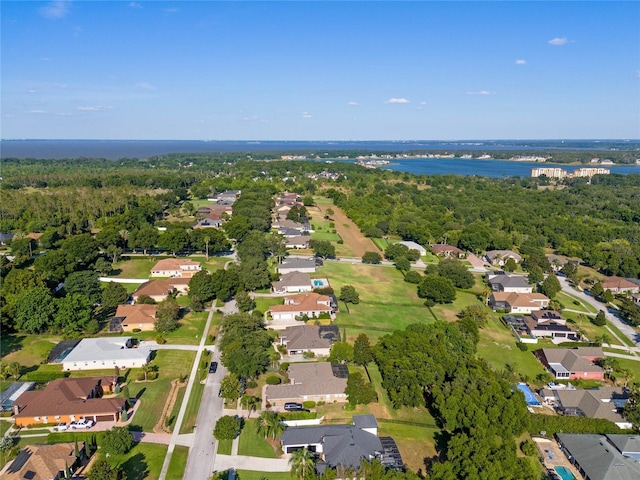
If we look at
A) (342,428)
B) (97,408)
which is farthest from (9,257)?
(342,428)

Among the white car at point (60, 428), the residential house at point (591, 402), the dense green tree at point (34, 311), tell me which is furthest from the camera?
the dense green tree at point (34, 311)

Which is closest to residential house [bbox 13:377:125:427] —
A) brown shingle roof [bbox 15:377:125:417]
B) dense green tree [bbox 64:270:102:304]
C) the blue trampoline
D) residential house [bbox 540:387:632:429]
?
brown shingle roof [bbox 15:377:125:417]

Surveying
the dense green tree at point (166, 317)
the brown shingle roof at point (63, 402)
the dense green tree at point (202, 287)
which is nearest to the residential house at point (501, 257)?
the dense green tree at point (202, 287)

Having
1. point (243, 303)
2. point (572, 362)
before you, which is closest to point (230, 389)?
point (243, 303)

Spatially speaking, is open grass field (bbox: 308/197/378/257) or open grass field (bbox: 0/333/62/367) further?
open grass field (bbox: 308/197/378/257)

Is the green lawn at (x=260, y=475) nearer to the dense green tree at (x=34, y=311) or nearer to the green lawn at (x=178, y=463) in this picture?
the green lawn at (x=178, y=463)

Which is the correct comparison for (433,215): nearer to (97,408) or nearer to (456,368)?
(456,368)

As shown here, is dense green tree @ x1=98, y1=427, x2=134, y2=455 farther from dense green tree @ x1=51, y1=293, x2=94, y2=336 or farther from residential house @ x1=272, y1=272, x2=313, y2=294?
residential house @ x1=272, y1=272, x2=313, y2=294
